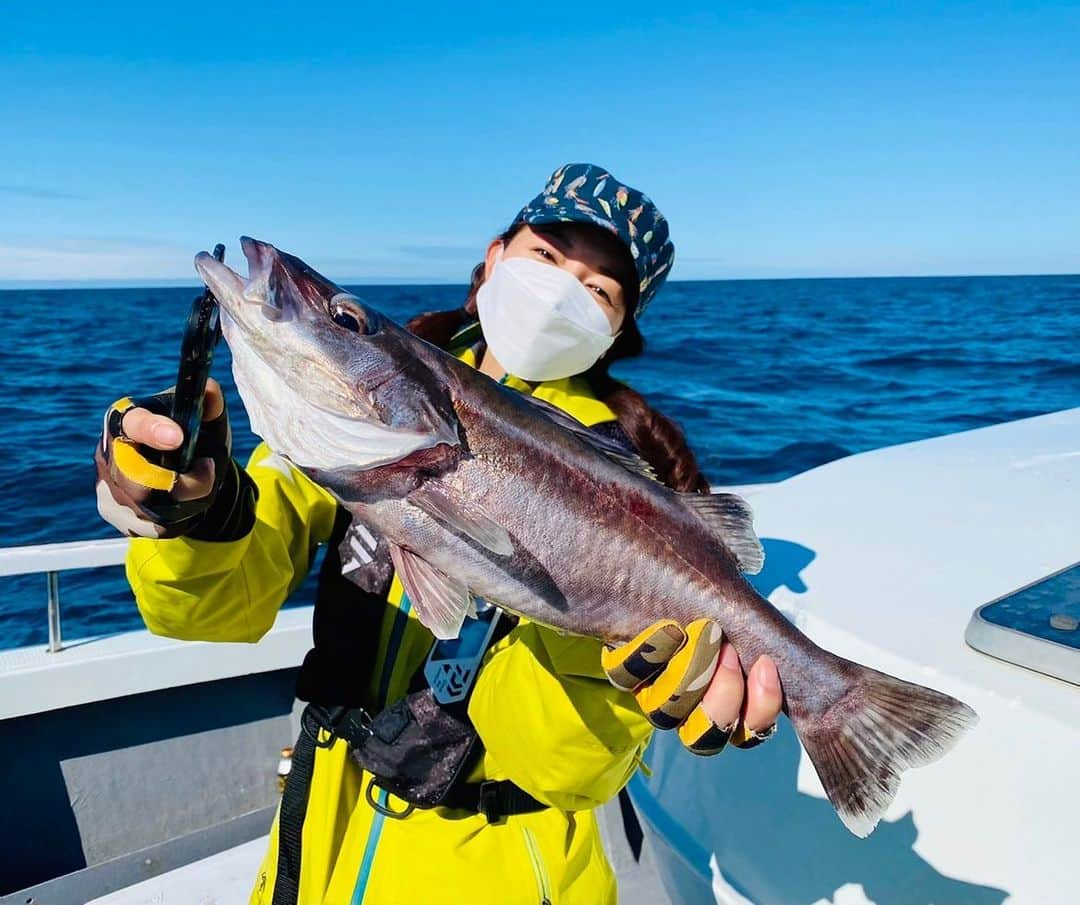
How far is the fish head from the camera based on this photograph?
230cm

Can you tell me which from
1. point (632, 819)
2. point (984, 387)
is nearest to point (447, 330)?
point (632, 819)

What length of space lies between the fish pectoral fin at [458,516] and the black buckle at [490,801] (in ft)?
3.38

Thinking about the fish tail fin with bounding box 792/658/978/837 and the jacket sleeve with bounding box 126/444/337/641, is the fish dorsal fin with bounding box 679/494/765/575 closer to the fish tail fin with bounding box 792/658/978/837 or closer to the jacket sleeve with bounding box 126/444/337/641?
the fish tail fin with bounding box 792/658/978/837

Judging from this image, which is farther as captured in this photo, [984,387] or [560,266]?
[984,387]

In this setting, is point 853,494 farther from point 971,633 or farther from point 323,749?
point 323,749

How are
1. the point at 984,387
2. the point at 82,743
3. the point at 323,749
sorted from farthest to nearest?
the point at 984,387
the point at 82,743
the point at 323,749

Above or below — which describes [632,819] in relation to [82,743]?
above

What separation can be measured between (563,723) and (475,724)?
46 centimetres

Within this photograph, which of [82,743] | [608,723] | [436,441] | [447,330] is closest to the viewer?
[436,441]

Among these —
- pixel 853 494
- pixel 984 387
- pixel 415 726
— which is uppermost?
pixel 853 494

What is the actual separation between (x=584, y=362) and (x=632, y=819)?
247 centimetres

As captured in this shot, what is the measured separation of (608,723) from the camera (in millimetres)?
2582

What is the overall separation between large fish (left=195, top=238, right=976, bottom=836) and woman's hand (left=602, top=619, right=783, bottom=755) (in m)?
0.11

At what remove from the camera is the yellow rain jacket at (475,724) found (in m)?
2.57
